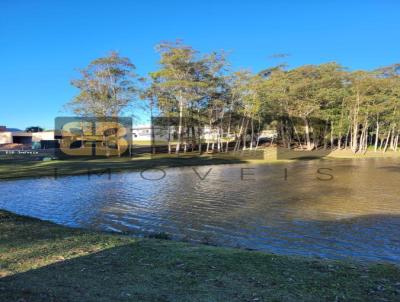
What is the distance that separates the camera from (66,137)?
4981cm

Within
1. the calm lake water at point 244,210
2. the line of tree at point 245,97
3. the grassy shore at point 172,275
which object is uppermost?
the line of tree at point 245,97

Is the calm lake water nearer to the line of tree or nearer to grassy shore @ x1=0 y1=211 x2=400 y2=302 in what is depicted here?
grassy shore @ x1=0 y1=211 x2=400 y2=302

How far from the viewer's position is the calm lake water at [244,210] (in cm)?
784

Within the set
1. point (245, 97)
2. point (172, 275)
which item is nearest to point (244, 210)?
point (172, 275)

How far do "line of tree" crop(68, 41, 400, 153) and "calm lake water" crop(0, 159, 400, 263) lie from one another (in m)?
19.9

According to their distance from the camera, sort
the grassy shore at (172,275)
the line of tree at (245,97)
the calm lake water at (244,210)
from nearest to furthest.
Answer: the grassy shore at (172,275)
the calm lake water at (244,210)
the line of tree at (245,97)

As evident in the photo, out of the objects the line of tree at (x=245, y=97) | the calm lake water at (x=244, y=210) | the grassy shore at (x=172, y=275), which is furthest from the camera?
the line of tree at (x=245, y=97)

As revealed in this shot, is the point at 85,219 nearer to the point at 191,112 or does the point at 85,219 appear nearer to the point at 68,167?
the point at 68,167

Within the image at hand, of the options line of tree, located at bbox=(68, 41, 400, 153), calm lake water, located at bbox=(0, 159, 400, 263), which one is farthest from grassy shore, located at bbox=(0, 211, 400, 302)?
line of tree, located at bbox=(68, 41, 400, 153)

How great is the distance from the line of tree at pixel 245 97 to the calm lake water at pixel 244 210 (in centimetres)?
1989

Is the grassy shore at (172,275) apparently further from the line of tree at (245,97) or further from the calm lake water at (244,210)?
the line of tree at (245,97)

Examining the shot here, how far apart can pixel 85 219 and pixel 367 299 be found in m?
8.43

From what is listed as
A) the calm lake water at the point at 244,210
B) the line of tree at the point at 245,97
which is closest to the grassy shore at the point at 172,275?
the calm lake water at the point at 244,210

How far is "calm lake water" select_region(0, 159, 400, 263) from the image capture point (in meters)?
7.84
